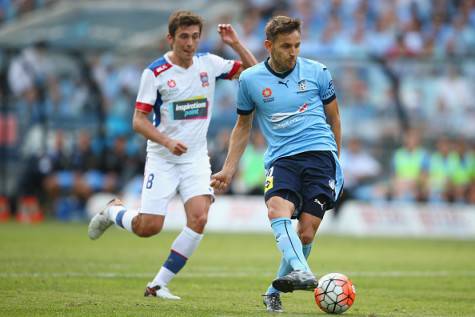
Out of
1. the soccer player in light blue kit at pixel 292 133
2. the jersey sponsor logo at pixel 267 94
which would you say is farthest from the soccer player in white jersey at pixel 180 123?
the jersey sponsor logo at pixel 267 94

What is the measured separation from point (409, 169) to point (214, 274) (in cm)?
1135

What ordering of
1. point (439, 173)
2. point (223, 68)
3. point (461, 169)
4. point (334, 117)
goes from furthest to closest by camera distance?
point (461, 169), point (439, 173), point (223, 68), point (334, 117)

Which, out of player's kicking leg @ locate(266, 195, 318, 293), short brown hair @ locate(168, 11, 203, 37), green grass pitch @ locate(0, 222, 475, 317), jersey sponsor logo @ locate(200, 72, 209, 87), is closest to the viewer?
player's kicking leg @ locate(266, 195, 318, 293)

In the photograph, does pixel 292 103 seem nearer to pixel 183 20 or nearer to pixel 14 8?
pixel 183 20

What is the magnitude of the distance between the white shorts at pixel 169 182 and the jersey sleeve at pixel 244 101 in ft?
4.98

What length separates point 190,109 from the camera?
10297mm

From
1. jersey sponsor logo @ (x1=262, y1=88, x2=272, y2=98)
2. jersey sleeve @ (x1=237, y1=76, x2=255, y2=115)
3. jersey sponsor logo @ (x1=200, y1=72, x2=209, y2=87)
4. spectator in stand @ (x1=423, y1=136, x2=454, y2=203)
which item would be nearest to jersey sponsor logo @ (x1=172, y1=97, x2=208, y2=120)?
jersey sponsor logo @ (x1=200, y1=72, x2=209, y2=87)

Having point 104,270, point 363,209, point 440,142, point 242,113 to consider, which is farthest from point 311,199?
point 440,142

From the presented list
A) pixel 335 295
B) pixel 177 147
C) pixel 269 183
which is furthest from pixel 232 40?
pixel 335 295

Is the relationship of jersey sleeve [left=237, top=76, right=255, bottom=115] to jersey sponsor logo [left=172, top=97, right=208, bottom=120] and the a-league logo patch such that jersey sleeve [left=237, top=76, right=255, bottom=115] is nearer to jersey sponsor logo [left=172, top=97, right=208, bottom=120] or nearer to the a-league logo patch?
the a-league logo patch

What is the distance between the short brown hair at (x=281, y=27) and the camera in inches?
332

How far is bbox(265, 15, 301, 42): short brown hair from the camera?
842 centimetres

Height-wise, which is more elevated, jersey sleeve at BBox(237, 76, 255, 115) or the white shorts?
jersey sleeve at BBox(237, 76, 255, 115)

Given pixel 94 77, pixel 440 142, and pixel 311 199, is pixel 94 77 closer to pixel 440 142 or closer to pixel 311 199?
pixel 440 142
